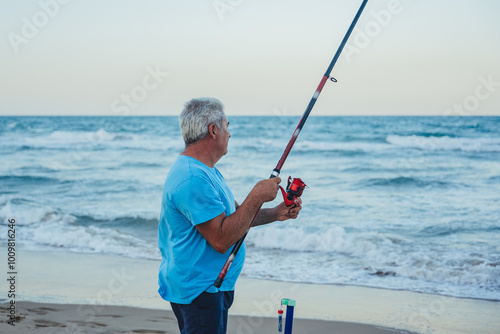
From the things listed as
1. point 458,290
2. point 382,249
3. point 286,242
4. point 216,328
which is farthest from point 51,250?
point 216,328

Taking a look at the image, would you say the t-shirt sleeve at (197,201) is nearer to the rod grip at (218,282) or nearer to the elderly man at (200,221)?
the elderly man at (200,221)

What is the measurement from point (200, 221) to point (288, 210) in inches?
21.8

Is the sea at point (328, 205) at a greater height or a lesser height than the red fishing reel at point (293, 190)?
greater

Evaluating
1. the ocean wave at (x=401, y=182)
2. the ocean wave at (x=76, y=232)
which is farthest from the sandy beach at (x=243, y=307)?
the ocean wave at (x=401, y=182)

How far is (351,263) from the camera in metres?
5.83

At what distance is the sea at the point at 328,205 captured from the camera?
5637mm

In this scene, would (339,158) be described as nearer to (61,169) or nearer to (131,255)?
(61,169)

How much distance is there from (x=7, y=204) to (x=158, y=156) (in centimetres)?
885

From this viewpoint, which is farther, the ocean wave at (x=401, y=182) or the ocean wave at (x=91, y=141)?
the ocean wave at (x=91, y=141)

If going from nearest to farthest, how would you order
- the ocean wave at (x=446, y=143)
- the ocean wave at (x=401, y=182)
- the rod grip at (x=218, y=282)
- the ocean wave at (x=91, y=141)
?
1. the rod grip at (x=218, y=282)
2. the ocean wave at (x=401, y=182)
3. the ocean wave at (x=446, y=143)
4. the ocean wave at (x=91, y=141)

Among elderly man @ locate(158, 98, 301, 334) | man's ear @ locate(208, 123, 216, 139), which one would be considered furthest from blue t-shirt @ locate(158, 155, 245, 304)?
man's ear @ locate(208, 123, 216, 139)

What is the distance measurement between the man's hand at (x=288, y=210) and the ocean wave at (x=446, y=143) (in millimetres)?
17135

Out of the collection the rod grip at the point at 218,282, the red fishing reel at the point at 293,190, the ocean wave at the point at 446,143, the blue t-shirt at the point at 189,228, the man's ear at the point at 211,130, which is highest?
the ocean wave at the point at 446,143

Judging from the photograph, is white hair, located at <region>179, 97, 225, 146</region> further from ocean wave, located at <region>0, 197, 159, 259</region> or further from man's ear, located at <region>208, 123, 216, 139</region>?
ocean wave, located at <region>0, 197, 159, 259</region>
